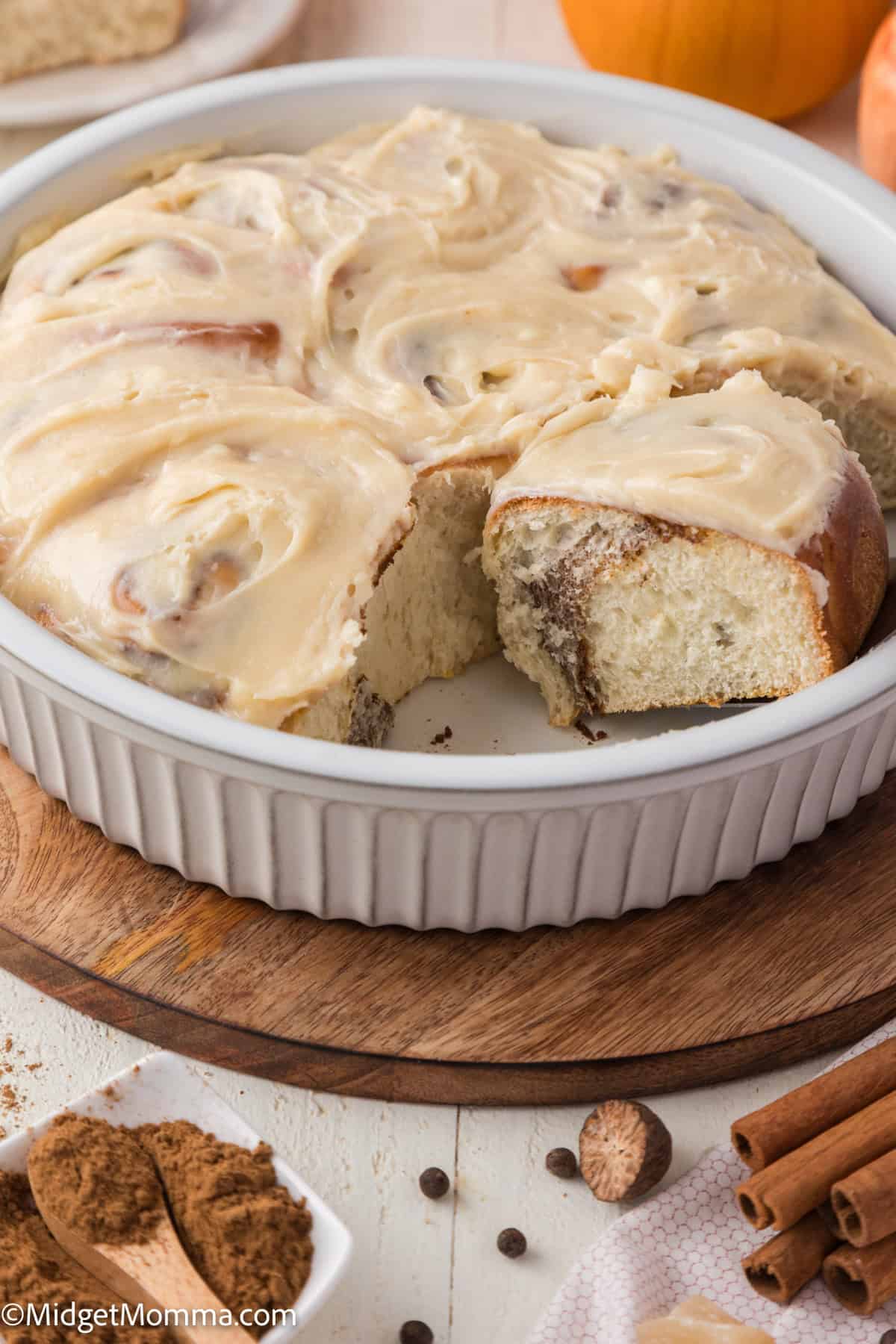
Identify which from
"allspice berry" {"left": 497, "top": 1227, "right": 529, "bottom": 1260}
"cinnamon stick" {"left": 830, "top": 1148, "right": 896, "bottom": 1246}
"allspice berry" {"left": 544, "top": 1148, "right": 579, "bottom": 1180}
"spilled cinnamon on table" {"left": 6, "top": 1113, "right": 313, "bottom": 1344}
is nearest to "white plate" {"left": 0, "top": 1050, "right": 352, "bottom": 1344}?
"spilled cinnamon on table" {"left": 6, "top": 1113, "right": 313, "bottom": 1344}

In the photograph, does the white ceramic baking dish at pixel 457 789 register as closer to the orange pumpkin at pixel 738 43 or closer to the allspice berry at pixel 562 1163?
the allspice berry at pixel 562 1163

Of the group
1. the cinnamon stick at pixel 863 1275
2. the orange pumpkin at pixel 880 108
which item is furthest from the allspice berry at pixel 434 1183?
the orange pumpkin at pixel 880 108

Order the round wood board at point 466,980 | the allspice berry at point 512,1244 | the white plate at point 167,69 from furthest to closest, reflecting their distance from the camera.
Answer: the white plate at point 167,69 → the round wood board at point 466,980 → the allspice berry at point 512,1244

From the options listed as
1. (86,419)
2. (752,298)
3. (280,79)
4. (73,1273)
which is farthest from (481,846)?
(280,79)

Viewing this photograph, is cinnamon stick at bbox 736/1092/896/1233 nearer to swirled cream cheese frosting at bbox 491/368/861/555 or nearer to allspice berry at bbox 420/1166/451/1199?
allspice berry at bbox 420/1166/451/1199

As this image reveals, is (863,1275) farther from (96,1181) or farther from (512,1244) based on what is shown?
(96,1181)
